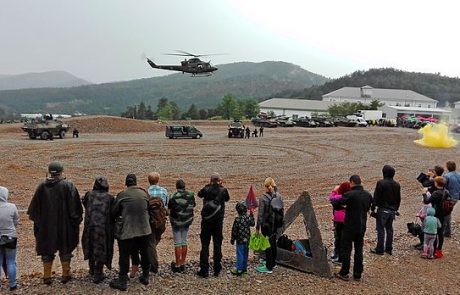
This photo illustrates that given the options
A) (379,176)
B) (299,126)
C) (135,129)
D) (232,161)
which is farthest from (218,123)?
(379,176)

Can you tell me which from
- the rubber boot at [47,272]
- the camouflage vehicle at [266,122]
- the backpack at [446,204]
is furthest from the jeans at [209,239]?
the camouflage vehicle at [266,122]

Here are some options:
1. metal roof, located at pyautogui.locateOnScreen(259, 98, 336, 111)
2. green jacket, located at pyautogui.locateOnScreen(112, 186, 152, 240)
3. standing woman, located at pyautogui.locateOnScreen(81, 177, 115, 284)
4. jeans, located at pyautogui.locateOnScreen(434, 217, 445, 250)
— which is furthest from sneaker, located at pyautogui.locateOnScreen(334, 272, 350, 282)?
metal roof, located at pyautogui.locateOnScreen(259, 98, 336, 111)

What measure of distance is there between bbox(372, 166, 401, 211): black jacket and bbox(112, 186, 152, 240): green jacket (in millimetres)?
4468

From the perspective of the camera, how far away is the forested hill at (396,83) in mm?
155625

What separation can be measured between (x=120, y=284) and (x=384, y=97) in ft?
388

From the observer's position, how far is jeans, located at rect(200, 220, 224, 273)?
743 centimetres

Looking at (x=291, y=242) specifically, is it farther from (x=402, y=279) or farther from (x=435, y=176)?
(x=435, y=176)

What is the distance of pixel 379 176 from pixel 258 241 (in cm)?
1674

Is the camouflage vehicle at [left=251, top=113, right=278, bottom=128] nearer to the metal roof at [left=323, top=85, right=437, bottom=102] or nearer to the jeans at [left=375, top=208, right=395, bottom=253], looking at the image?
the jeans at [left=375, top=208, right=395, bottom=253]

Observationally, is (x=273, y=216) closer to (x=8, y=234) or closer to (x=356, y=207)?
(x=356, y=207)

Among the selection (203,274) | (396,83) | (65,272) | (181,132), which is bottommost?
(203,274)

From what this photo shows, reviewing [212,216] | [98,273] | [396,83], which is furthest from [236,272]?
[396,83]

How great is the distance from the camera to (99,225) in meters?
6.86

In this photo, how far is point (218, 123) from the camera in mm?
62719
